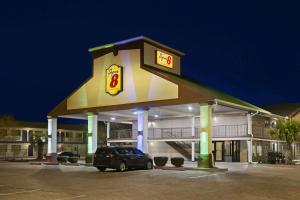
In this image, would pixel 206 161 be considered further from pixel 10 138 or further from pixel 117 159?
pixel 10 138

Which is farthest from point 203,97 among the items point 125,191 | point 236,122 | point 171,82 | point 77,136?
point 77,136

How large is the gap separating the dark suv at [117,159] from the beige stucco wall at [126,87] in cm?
656

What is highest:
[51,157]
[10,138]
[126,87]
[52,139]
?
[126,87]

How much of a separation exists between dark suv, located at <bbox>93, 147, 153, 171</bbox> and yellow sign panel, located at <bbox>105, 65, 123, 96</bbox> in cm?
958

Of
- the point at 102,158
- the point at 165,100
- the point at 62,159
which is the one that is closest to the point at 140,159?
the point at 102,158

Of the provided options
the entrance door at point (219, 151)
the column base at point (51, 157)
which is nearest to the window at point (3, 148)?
the column base at point (51, 157)

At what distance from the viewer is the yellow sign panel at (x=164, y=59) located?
126 feet

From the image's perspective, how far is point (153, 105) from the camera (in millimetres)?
34969

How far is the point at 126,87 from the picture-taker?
37250 mm

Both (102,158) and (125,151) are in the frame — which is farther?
(125,151)

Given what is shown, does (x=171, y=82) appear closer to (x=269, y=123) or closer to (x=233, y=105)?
(x=233, y=105)

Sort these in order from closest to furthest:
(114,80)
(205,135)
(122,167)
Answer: (122,167)
(205,135)
(114,80)

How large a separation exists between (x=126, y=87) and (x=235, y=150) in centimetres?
1469

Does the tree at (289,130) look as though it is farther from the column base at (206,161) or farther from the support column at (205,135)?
the column base at (206,161)
